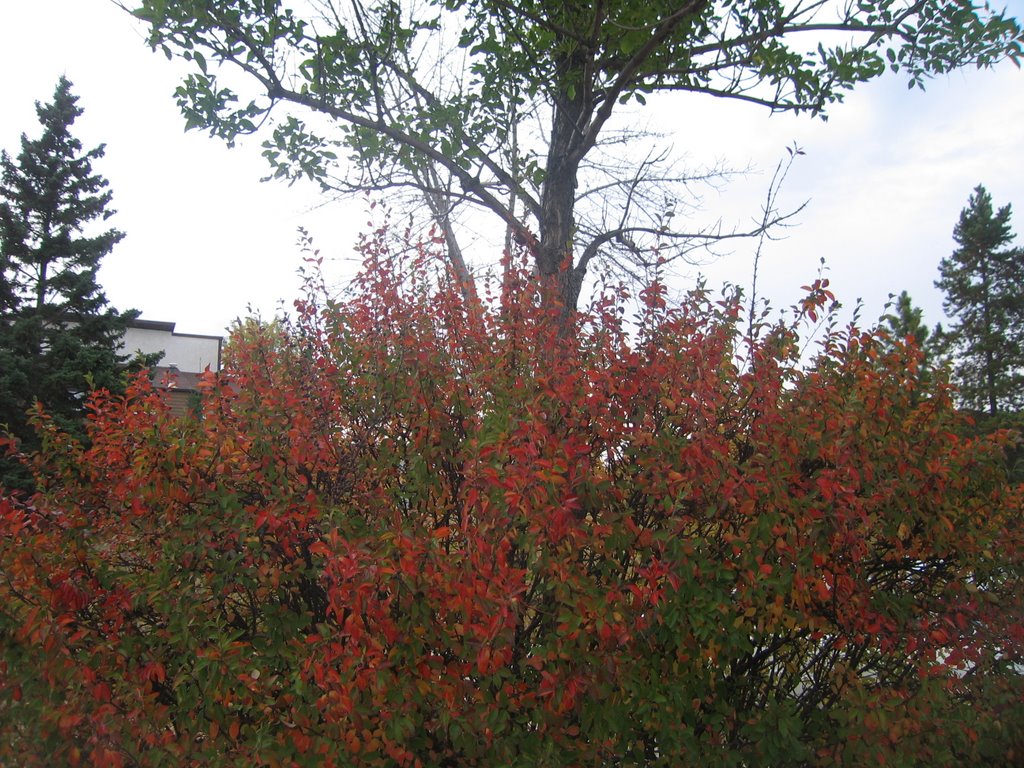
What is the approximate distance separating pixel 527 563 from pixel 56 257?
20366mm

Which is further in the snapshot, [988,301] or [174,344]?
[174,344]

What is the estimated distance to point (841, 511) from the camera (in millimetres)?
2604

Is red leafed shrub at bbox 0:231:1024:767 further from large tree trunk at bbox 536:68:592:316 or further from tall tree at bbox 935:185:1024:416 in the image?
tall tree at bbox 935:185:1024:416

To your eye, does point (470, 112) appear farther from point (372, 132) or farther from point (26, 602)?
point (26, 602)

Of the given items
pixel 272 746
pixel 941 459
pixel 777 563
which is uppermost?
pixel 941 459

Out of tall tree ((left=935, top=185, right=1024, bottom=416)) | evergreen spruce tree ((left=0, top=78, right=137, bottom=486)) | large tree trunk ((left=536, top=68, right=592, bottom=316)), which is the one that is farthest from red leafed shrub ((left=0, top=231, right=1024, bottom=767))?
tall tree ((left=935, top=185, right=1024, bottom=416))

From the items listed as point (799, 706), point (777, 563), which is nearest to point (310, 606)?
point (777, 563)

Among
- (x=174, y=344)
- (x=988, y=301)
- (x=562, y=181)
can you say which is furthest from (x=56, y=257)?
(x=988, y=301)

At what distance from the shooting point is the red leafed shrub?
2.41 m

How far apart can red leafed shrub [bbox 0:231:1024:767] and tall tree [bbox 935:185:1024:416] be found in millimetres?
24848

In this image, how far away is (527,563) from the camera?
2.78 metres

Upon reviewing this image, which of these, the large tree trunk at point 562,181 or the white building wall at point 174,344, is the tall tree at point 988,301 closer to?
the large tree trunk at point 562,181

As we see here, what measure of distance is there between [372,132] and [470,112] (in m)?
0.88

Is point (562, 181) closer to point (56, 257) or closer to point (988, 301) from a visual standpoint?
point (56, 257)
